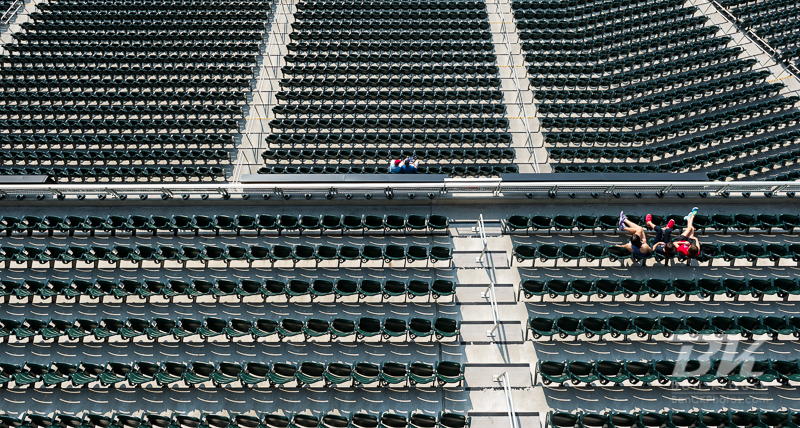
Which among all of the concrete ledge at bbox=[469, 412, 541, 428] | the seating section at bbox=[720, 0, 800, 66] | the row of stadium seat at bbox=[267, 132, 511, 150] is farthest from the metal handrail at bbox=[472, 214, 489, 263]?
the seating section at bbox=[720, 0, 800, 66]

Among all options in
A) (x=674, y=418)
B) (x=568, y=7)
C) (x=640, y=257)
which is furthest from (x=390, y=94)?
(x=674, y=418)

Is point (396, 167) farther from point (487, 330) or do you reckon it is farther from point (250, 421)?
point (250, 421)

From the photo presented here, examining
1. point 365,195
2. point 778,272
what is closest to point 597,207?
point 778,272

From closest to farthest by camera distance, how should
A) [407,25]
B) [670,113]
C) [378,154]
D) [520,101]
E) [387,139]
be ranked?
[378,154] < [387,139] < [670,113] < [520,101] < [407,25]

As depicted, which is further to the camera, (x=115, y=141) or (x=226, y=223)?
(x=115, y=141)

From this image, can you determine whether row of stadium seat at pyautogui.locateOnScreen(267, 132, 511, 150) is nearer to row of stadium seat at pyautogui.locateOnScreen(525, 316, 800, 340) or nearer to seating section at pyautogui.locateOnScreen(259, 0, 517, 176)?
seating section at pyautogui.locateOnScreen(259, 0, 517, 176)

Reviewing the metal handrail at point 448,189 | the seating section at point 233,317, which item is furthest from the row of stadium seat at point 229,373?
the metal handrail at point 448,189

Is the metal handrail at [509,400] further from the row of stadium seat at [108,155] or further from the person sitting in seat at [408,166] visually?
the row of stadium seat at [108,155]
